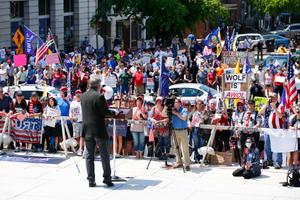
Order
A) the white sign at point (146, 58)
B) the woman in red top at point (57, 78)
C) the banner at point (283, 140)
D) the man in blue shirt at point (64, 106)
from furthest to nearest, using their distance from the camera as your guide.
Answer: the white sign at point (146, 58)
the woman in red top at point (57, 78)
the man in blue shirt at point (64, 106)
the banner at point (283, 140)

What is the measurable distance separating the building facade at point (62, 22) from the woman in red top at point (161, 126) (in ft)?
93.8

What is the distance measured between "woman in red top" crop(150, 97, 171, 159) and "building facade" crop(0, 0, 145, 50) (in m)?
28.6

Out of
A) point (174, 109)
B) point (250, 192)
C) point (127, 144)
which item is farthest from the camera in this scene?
point (127, 144)

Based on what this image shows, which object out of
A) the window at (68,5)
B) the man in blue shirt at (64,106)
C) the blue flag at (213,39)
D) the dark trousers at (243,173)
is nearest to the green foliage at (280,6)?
the window at (68,5)

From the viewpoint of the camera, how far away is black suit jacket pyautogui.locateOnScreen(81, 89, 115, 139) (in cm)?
1510

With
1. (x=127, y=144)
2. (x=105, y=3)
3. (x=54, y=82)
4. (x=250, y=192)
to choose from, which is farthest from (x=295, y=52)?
(x=250, y=192)

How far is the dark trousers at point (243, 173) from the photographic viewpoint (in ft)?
52.9

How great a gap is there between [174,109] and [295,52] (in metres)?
26.8

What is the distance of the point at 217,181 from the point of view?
52.6 ft

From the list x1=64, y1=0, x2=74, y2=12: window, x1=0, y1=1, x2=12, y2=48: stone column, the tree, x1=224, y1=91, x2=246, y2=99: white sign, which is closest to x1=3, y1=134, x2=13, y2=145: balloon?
x1=224, y1=91, x2=246, y2=99: white sign

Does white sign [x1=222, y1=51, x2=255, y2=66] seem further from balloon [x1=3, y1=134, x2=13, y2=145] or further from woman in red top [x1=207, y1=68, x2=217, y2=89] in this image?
balloon [x1=3, y1=134, x2=13, y2=145]

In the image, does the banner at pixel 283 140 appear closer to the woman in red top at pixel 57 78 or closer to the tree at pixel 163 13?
the woman in red top at pixel 57 78

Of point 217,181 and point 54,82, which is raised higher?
point 54,82

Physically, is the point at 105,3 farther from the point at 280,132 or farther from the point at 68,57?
the point at 280,132
